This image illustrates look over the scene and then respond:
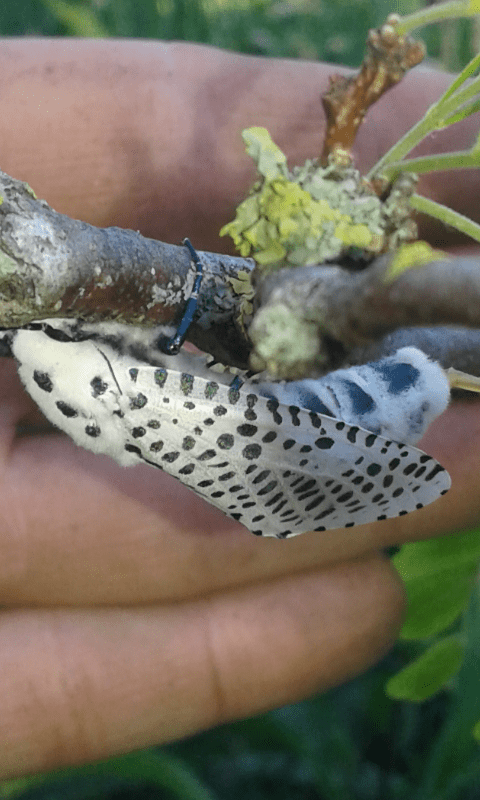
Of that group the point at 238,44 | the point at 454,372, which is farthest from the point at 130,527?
the point at 238,44

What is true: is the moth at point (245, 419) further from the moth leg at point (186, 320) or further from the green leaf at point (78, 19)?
the green leaf at point (78, 19)

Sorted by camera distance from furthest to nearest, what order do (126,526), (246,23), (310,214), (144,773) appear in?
1. (246,23)
2. (144,773)
3. (126,526)
4. (310,214)

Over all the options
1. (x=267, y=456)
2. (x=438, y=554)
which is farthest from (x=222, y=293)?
(x=438, y=554)

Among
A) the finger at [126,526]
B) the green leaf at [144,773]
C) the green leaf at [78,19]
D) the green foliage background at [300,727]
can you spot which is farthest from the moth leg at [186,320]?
the green leaf at [78,19]

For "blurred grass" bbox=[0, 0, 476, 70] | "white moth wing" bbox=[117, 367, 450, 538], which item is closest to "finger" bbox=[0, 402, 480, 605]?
"white moth wing" bbox=[117, 367, 450, 538]

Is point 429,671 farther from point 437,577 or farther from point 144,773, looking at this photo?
point 144,773
